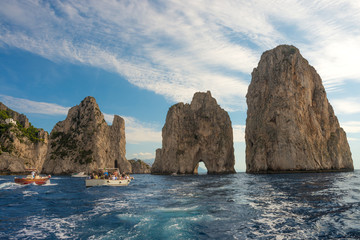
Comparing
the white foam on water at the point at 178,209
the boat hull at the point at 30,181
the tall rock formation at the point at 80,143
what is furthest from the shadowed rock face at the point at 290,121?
the tall rock formation at the point at 80,143

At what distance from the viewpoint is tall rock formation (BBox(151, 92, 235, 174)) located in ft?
395

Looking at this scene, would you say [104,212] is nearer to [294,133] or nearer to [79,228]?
[79,228]

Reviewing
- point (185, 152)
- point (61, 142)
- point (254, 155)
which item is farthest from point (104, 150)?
point (254, 155)

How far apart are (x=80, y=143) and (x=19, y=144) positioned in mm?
30401

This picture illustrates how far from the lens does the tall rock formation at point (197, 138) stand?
120 meters

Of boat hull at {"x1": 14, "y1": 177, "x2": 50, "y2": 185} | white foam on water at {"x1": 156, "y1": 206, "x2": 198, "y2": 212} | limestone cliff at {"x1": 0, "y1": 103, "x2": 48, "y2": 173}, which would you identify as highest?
limestone cliff at {"x1": 0, "y1": 103, "x2": 48, "y2": 173}

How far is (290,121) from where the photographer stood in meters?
92.8

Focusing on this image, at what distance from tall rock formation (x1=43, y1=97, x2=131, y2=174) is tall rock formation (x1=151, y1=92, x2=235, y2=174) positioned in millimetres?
37229

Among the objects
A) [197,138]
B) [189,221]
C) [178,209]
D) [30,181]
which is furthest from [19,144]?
[189,221]

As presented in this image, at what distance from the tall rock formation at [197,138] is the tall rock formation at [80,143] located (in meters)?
37.2

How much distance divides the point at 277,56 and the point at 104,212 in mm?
104752

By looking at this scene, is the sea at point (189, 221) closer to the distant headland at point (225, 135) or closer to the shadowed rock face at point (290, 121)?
the shadowed rock face at point (290, 121)

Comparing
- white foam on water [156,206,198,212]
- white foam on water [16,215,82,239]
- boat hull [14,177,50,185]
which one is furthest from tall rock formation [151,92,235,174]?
white foam on water [16,215,82,239]

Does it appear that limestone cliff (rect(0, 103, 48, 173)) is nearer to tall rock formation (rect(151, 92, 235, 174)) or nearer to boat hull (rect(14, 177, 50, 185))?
tall rock formation (rect(151, 92, 235, 174))
